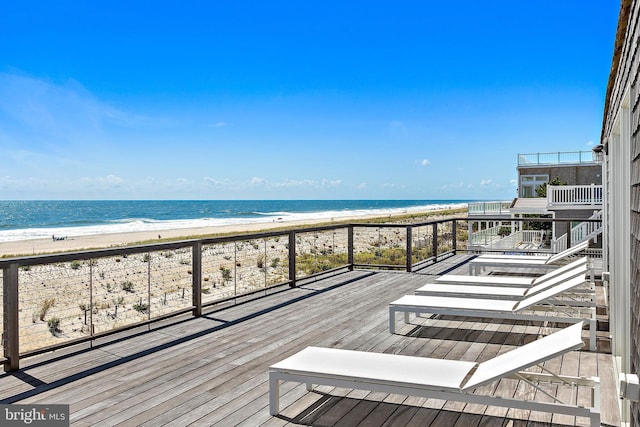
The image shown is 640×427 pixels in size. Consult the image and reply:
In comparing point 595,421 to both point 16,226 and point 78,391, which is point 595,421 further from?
point 16,226

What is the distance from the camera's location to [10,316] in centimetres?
338

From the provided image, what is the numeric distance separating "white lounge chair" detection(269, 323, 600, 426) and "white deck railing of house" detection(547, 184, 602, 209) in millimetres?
16064

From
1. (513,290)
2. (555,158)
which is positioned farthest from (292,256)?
(555,158)

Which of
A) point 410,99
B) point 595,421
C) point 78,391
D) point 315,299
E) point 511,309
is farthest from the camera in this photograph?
point 410,99

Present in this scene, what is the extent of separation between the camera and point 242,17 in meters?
22.4

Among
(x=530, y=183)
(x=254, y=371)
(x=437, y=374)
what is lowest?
(x=254, y=371)

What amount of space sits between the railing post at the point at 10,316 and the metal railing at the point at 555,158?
27.4 meters

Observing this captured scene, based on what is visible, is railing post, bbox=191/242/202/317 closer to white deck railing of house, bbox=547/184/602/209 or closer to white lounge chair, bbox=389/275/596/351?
white lounge chair, bbox=389/275/596/351

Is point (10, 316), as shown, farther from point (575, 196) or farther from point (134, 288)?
point (575, 196)

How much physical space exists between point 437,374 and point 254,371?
1391 millimetres

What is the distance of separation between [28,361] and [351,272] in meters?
5.20

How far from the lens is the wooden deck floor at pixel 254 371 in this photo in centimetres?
270

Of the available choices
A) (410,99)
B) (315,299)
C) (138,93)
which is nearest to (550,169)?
(410,99)

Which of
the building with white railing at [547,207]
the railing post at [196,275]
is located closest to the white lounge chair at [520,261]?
the building with white railing at [547,207]
